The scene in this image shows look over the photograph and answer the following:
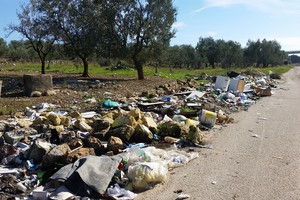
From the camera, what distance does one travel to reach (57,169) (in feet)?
17.3

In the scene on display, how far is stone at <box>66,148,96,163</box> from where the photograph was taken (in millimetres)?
5457

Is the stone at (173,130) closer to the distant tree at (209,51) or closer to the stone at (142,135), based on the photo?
the stone at (142,135)

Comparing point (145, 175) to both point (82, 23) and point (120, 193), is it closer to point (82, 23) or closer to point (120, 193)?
point (120, 193)

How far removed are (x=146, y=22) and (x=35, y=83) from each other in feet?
30.8

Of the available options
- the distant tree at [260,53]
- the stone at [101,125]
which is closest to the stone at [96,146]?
the stone at [101,125]

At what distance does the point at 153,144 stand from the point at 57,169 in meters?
2.35

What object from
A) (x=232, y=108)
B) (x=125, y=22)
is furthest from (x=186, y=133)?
(x=125, y=22)

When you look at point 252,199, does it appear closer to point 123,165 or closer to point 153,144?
point 123,165

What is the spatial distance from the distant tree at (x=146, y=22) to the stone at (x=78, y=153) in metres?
16.3

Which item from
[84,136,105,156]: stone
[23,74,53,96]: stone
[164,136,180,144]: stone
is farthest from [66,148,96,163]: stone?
[23,74,53,96]: stone

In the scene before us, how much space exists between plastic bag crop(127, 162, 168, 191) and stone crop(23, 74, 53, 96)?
9669mm

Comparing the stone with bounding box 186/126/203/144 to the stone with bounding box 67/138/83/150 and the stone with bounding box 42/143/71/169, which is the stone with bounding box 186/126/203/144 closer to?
the stone with bounding box 67/138/83/150

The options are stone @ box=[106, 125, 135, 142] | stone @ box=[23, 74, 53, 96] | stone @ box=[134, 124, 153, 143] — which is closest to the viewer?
stone @ box=[106, 125, 135, 142]

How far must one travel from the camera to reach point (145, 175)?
489cm
